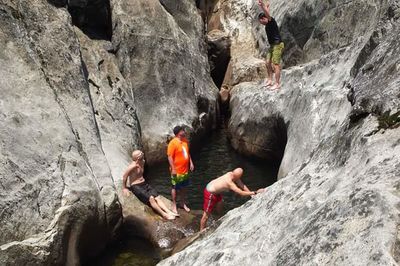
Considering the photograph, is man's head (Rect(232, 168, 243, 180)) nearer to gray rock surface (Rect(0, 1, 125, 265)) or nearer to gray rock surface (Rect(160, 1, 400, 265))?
gray rock surface (Rect(160, 1, 400, 265))

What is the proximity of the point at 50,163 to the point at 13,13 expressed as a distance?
4.64 metres

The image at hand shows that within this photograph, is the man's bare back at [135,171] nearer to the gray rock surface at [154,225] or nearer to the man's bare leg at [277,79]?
the gray rock surface at [154,225]

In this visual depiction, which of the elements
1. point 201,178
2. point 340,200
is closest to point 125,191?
point 201,178

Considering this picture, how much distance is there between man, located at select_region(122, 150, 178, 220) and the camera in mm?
13547

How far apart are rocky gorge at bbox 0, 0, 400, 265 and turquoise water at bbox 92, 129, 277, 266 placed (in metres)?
0.38

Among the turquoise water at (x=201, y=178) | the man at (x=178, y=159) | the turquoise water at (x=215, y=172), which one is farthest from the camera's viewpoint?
the turquoise water at (x=215, y=172)

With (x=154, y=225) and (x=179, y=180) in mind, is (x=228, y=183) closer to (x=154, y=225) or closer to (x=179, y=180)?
(x=179, y=180)

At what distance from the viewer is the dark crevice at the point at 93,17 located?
1955 cm

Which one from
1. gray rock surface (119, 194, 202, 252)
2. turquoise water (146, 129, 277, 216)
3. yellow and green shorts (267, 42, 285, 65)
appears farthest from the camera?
yellow and green shorts (267, 42, 285, 65)

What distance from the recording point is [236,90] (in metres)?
23.0

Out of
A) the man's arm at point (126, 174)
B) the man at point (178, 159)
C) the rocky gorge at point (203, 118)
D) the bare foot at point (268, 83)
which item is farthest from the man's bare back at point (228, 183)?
the bare foot at point (268, 83)

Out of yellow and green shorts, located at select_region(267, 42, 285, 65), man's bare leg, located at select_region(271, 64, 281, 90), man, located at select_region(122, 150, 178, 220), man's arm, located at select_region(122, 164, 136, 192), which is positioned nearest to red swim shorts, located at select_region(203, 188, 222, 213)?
man, located at select_region(122, 150, 178, 220)

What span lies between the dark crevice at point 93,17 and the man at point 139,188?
8.09 m

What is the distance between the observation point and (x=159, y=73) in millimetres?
20469
